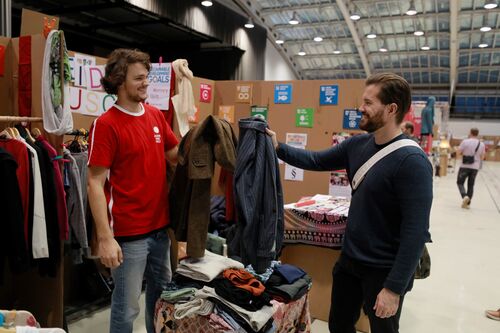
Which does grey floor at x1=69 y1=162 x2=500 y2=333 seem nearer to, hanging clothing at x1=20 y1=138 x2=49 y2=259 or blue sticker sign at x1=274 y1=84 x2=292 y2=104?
hanging clothing at x1=20 y1=138 x2=49 y2=259

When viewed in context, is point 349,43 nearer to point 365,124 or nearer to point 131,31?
point 131,31

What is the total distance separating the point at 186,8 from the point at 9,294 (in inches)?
310

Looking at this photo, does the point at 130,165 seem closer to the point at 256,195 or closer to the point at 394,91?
the point at 256,195

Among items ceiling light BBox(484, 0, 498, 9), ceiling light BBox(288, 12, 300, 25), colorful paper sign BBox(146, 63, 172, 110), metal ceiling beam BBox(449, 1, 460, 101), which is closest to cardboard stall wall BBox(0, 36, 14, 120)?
colorful paper sign BBox(146, 63, 172, 110)

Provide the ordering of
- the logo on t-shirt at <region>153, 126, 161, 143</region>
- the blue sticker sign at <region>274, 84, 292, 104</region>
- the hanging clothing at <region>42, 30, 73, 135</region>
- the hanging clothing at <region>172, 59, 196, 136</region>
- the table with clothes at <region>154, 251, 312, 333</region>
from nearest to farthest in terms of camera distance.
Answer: the table with clothes at <region>154, 251, 312, 333</region>, the logo on t-shirt at <region>153, 126, 161, 143</region>, the hanging clothing at <region>42, 30, 73, 135</region>, the hanging clothing at <region>172, 59, 196, 136</region>, the blue sticker sign at <region>274, 84, 292, 104</region>

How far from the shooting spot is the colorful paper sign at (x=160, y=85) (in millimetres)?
3438

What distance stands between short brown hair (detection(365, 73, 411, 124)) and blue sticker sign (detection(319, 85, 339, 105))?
2.09 metres

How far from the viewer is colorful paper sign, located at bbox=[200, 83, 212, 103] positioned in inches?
164

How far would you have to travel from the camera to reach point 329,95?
149 inches

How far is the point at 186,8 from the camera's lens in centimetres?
923

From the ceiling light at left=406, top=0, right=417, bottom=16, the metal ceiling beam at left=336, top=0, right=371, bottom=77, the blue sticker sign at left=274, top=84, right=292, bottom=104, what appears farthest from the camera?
the metal ceiling beam at left=336, top=0, right=371, bottom=77

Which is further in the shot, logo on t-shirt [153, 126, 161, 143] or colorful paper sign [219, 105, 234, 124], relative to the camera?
colorful paper sign [219, 105, 234, 124]

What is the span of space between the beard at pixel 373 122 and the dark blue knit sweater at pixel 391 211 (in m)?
0.09

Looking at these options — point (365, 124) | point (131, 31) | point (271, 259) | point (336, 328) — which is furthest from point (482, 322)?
point (131, 31)
